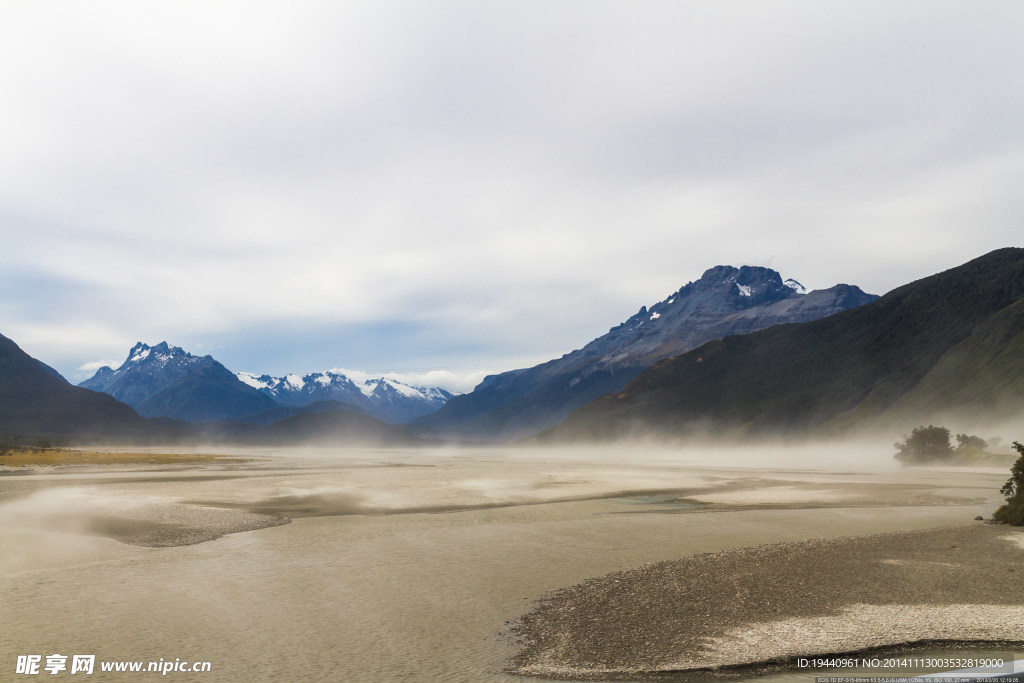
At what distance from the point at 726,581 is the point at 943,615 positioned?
657 cm

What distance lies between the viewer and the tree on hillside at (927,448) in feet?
390

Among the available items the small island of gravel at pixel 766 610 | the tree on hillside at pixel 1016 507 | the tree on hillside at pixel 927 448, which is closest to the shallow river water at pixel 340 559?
the small island of gravel at pixel 766 610

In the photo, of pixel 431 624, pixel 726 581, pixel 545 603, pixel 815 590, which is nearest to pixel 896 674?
pixel 815 590

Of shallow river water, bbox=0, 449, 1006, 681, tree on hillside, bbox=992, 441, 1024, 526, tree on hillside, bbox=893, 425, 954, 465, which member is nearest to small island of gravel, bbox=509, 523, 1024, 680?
shallow river water, bbox=0, 449, 1006, 681

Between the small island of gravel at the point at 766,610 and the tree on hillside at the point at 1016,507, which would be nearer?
the small island of gravel at the point at 766,610

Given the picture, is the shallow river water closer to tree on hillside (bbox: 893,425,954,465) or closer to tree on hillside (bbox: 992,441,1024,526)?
tree on hillside (bbox: 992,441,1024,526)

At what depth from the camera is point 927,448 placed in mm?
119625

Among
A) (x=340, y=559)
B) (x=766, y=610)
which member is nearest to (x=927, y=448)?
(x=766, y=610)

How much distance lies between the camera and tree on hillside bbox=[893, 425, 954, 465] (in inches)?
4675

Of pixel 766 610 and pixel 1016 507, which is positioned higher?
pixel 1016 507

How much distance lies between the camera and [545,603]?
21.2 metres

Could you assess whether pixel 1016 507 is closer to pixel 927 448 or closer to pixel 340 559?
pixel 340 559

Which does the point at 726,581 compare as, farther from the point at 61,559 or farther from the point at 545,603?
the point at 61,559

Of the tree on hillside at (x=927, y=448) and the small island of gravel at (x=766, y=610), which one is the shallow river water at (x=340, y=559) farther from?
the tree on hillside at (x=927, y=448)
